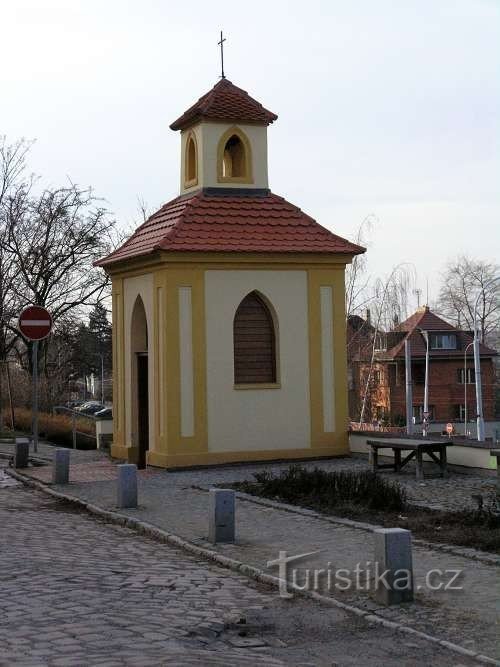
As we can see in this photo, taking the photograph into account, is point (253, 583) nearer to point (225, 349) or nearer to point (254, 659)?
point (254, 659)

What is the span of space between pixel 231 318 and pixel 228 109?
4720mm

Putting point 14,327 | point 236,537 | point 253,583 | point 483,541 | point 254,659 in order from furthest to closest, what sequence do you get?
point 14,327
point 236,537
point 483,541
point 253,583
point 254,659

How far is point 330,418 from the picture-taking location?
816 inches

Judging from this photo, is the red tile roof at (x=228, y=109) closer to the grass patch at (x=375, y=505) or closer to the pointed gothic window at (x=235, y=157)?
the pointed gothic window at (x=235, y=157)

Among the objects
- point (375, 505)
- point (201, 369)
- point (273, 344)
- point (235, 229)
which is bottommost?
point (375, 505)

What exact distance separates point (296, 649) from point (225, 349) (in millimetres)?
12969

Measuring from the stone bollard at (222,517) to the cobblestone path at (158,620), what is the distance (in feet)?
1.66

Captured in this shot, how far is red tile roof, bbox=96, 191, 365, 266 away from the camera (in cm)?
1998

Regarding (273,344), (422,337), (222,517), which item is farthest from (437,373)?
(222,517)

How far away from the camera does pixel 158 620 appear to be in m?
7.89

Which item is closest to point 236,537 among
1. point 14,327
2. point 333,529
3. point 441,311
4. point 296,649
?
point 333,529

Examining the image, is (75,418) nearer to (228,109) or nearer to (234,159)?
(234,159)

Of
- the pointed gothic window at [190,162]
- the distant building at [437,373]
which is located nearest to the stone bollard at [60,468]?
the pointed gothic window at [190,162]

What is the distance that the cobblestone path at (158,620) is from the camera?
689cm
